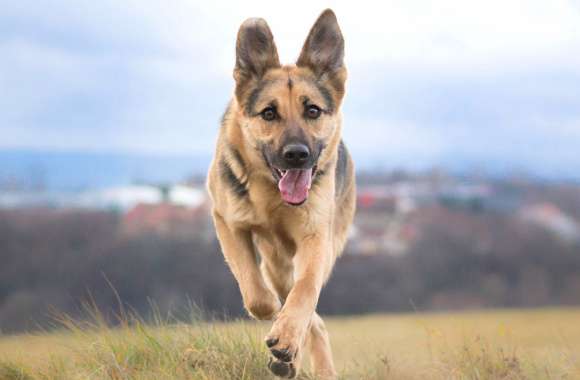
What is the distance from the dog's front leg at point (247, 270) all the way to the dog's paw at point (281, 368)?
3.72 ft

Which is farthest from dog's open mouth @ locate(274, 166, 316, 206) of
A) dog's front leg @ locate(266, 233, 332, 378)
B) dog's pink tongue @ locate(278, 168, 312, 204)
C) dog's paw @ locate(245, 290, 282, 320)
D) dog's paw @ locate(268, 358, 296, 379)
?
dog's paw @ locate(268, 358, 296, 379)

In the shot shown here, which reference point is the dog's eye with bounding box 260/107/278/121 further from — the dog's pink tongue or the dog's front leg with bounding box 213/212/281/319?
the dog's front leg with bounding box 213/212/281/319

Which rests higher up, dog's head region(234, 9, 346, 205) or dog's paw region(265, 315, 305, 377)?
dog's head region(234, 9, 346, 205)

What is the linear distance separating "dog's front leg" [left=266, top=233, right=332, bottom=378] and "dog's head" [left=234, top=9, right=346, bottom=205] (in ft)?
1.77

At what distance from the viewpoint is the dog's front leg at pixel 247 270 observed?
311 inches

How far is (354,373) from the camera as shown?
8102mm

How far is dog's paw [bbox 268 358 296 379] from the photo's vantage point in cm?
673

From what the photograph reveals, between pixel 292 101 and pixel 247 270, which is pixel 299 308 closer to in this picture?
pixel 247 270

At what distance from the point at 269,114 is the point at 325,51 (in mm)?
973

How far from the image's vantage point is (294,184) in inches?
298

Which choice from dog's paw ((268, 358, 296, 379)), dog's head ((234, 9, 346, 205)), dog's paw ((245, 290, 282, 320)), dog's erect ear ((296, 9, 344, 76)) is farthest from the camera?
dog's erect ear ((296, 9, 344, 76))

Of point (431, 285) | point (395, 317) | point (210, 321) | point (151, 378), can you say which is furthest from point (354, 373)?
point (431, 285)

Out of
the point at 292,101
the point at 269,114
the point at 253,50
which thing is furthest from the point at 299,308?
the point at 253,50

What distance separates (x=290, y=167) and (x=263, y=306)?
1419 millimetres
